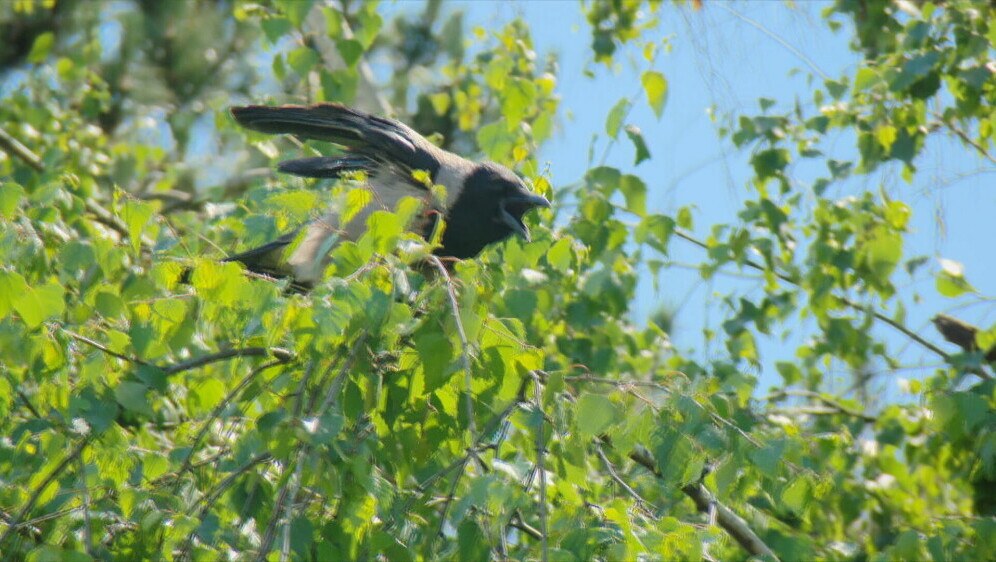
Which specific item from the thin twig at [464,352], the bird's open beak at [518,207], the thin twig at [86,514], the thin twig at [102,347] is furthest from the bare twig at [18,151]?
the thin twig at [464,352]

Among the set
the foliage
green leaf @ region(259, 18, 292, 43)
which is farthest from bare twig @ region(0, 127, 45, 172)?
green leaf @ region(259, 18, 292, 43)

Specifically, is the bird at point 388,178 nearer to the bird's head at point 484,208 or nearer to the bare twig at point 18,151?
the bird's head at point 484,208

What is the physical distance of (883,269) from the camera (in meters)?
3.69

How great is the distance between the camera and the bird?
3148 millimetres

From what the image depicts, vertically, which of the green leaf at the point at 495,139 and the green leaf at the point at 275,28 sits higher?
the green leaf at the point at 495,139

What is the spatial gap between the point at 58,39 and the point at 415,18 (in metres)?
2.89

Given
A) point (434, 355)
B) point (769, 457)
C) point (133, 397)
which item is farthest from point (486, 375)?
point (133, 397)

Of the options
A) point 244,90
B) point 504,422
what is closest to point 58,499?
point 504,422

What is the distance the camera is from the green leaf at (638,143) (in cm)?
319

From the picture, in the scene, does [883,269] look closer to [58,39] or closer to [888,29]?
[888,29]

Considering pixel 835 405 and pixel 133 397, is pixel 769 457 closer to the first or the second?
pixel 133 397

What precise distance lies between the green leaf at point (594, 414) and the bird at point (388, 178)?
130 centimetres

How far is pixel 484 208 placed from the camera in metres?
3.74

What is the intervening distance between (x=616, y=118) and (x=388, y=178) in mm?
858
